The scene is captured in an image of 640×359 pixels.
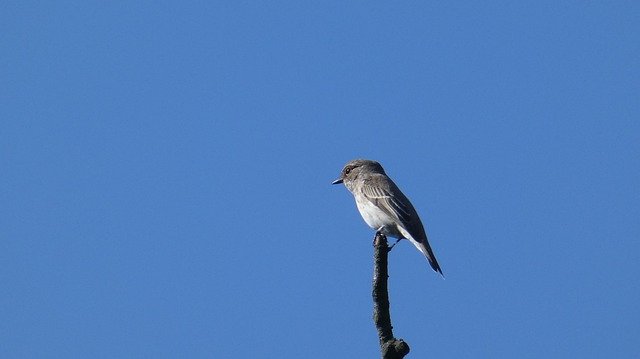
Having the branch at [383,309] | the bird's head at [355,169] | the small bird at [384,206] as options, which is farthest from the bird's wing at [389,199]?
the branch at [383,309]

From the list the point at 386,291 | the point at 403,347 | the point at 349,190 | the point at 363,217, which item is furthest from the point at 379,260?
the point at 349,190

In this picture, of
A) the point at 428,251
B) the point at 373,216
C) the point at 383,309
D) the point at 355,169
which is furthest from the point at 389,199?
the point at 383,309

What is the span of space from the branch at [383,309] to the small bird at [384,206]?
4.17 meters

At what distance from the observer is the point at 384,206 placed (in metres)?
12.3

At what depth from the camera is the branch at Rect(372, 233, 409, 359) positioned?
19.1 feet

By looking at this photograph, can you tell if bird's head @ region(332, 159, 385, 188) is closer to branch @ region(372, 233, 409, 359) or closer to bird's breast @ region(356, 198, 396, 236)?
bird's breast @ region(356, 198, 396, 236)

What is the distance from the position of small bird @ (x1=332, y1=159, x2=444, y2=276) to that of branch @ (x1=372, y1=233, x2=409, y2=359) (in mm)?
4167

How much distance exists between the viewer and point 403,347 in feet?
19.1

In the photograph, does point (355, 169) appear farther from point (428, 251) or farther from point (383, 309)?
point (383, 309)

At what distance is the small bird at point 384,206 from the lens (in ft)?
38.6

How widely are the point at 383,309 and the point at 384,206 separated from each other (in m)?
5.75

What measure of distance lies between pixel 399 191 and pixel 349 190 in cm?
107

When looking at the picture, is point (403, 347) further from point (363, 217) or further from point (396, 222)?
point (363, 217)

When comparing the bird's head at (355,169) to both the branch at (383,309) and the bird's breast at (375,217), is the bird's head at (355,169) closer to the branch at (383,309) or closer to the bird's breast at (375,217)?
the bird's breast at (375,217)
